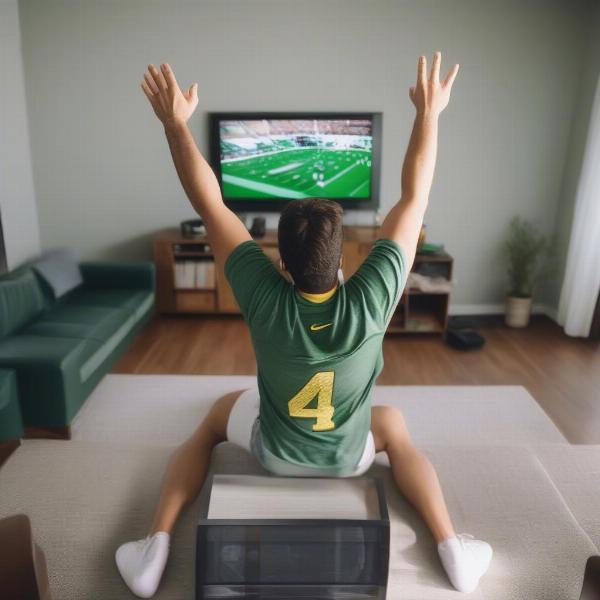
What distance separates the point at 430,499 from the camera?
5.31 feet

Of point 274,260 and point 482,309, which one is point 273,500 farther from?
point 482,309

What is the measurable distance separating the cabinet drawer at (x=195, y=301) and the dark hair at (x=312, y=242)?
309 cm

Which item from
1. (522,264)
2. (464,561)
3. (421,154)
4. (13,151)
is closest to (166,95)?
(421,154)

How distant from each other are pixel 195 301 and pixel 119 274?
0.63 meters

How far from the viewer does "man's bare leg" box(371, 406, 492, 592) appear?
4.84 ft

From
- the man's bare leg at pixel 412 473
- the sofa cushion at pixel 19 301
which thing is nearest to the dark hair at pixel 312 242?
the man's bare leg at pixel 412 473

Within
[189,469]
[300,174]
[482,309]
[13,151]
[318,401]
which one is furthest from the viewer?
[482,309]

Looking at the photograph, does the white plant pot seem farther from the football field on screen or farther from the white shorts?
the white shorts

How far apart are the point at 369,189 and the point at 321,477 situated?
123 inches

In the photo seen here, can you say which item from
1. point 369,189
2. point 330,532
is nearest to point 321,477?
point 330,532

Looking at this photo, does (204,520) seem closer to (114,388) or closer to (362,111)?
(114,388)

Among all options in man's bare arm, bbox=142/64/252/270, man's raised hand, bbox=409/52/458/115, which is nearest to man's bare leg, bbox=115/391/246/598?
man's bare arm, bbox=142/64/252/270

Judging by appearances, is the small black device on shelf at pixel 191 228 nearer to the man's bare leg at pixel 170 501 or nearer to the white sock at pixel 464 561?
the man's bare leg at pixel 170 501

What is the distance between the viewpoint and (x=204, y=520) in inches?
53.4
